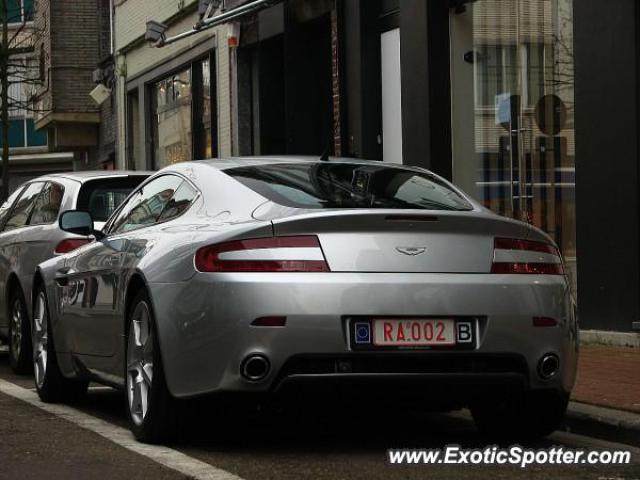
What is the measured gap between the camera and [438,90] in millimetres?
16516

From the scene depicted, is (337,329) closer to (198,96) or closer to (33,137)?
(198,96)

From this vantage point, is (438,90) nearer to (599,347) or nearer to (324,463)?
(599,347)

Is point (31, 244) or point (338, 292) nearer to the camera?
point (338, 292)

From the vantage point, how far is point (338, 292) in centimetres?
679

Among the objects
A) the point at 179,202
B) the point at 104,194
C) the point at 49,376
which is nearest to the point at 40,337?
the point at 49,376

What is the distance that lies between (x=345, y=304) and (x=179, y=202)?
1537 mm

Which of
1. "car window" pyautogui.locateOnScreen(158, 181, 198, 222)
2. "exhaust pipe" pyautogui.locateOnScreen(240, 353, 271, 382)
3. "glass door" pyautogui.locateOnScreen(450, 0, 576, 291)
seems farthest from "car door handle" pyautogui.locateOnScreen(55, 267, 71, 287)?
"glass door" pyautogui.locateOnScreen(450, 0, 576, 291)

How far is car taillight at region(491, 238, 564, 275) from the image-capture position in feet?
23.3

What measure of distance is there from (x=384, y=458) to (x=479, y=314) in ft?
2.50

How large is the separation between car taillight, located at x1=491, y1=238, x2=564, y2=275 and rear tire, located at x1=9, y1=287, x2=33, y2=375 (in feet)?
16.7

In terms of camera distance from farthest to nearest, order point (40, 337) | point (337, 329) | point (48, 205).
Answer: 1. point (48, 205)
2. point (40, 337)
3. point (337, 329)

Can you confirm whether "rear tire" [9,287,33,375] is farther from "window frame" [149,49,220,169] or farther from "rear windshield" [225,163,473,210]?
"window frame" [149,49,220,169]

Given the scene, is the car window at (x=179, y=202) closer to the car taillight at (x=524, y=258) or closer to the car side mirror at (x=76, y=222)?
the car side mirror at (x=76, y=222)

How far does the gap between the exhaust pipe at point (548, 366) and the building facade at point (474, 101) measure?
575 centimetres
